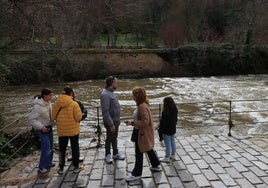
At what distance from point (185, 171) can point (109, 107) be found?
6.45ft

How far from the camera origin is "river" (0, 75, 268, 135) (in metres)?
13.3

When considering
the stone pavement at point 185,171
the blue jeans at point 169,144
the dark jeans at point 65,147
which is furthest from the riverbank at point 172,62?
the dark jeans at point 65,147

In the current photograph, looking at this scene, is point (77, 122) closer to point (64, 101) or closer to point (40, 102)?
point (64, 101)

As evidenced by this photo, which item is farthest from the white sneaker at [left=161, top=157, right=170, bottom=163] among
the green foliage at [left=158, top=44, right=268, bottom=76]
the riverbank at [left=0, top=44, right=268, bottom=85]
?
the green foliage at [left=158, top=44, right=268, bottom=76]

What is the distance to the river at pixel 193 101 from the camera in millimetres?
13300

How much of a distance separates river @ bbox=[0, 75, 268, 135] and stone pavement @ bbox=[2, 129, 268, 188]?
321 centimetres

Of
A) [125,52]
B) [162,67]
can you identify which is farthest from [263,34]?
[125,52]

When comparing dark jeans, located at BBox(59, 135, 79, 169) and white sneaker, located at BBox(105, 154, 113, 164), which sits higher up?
dark jeans, located at BBox(59, 135, 79, 169)

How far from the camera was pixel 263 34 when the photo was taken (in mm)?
40469

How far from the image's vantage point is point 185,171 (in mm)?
6605

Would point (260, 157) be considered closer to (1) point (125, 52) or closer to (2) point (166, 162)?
(2) point (166, 162)

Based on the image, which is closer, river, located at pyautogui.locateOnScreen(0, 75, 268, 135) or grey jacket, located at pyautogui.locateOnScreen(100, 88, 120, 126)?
grey jacket, located at pyautogui.locateOnScreen(100, 88, 120, 126)

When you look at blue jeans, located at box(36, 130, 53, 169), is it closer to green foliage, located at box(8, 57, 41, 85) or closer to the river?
the river

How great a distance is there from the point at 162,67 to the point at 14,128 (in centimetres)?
2338
